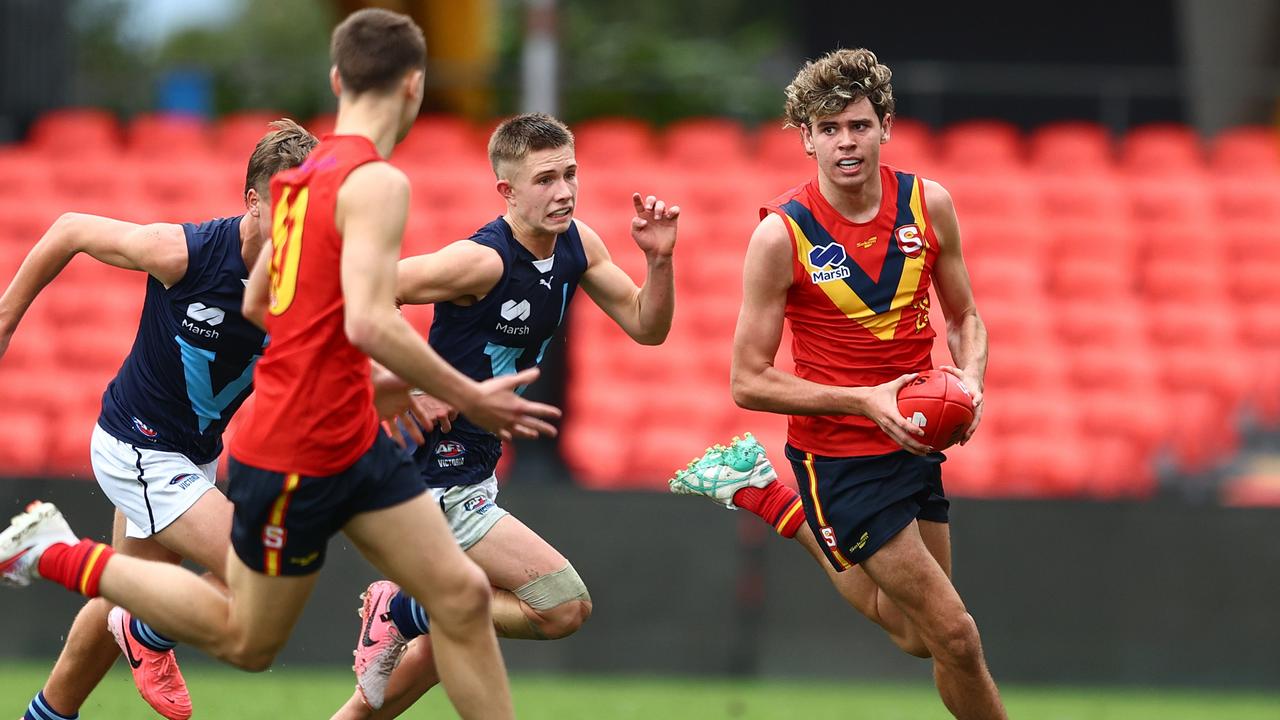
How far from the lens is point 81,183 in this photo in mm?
13961

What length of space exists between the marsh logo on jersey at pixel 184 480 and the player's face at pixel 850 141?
2579mm

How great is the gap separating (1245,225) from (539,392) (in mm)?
6716

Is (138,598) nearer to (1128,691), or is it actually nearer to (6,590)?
(6,590)

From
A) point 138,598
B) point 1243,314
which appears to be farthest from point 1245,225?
point 138,598

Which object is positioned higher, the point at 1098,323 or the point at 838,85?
the point at 838,85

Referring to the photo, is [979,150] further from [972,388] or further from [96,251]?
[96,251]

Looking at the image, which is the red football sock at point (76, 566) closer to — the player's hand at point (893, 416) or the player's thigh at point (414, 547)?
the player's thigh at point (414, 547)

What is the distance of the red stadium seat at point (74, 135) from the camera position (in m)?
14.5

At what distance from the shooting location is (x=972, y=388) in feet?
18.9

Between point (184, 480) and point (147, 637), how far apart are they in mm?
605

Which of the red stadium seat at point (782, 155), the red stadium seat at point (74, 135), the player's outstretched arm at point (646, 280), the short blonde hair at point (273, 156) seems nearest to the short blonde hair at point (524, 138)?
the player's outstretched arm at point (646, 280)

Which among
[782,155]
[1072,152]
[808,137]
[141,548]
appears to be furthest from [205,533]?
[1072,152]

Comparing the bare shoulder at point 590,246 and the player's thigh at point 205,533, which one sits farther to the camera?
the bare shoulder at point 590,246

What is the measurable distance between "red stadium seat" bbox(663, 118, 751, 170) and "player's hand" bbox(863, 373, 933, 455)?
8.73 m
